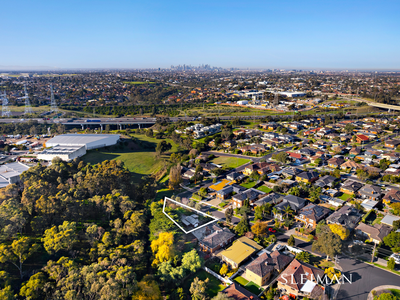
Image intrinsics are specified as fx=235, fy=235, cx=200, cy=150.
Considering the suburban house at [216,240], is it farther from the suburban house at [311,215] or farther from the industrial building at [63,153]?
the industrial building at [63,153]

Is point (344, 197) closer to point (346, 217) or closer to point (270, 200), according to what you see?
point (346, 217)

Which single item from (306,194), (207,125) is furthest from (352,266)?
(207,125)

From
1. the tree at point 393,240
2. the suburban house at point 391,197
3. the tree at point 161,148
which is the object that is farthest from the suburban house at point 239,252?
the tree at point 161,148

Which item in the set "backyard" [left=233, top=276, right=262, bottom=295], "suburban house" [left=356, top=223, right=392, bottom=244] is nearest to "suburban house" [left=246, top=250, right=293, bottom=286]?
"backyard" [left=233, top=276, right=262, bottom=295]

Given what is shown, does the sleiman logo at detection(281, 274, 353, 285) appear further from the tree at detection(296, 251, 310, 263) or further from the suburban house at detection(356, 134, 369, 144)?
the suburban house at detection(356, 134, 369, 144)

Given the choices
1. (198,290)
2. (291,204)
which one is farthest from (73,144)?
(291,204)

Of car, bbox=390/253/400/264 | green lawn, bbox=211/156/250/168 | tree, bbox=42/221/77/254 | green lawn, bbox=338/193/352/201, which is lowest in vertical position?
car, bbox=390/253/400/264
